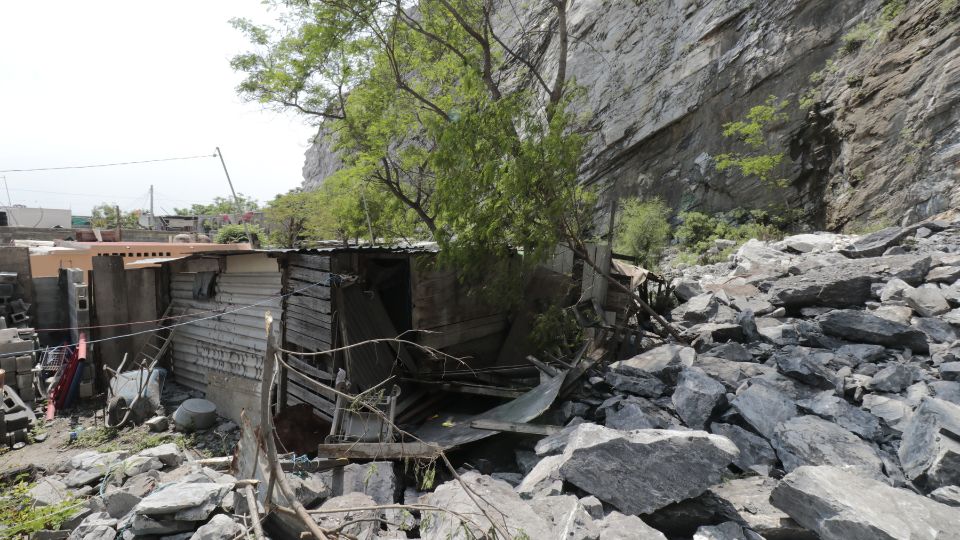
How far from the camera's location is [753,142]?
15352mm

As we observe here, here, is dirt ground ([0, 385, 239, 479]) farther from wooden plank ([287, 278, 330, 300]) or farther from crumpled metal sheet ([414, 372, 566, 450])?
crumpled metal sheet ([414, 372, 566, 450])

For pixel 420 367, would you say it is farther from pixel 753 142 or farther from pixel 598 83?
pixel 598 83

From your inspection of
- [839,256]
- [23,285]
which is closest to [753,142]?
[839,256]

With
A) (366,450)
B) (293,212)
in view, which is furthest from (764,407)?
(293,212)

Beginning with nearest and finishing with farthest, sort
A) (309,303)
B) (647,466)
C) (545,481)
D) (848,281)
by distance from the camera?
(647,466) → (545,481) → (848,281) → (309,303)

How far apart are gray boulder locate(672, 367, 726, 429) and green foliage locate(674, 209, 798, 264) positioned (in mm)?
9622

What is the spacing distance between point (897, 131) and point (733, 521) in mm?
12673

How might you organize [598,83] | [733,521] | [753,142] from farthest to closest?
[598,83]
[753,142]
[733,521]

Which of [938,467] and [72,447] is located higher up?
[938,467]

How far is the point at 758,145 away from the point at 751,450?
48.6 ft

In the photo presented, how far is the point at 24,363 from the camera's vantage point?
852cm

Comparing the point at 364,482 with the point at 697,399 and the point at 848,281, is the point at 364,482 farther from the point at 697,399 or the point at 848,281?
the point at 848,281

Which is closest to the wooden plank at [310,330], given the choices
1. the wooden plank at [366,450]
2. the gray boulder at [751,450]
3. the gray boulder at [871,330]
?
the wooden plank at [366,450]

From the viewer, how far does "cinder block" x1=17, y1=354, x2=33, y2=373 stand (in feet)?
27.7
